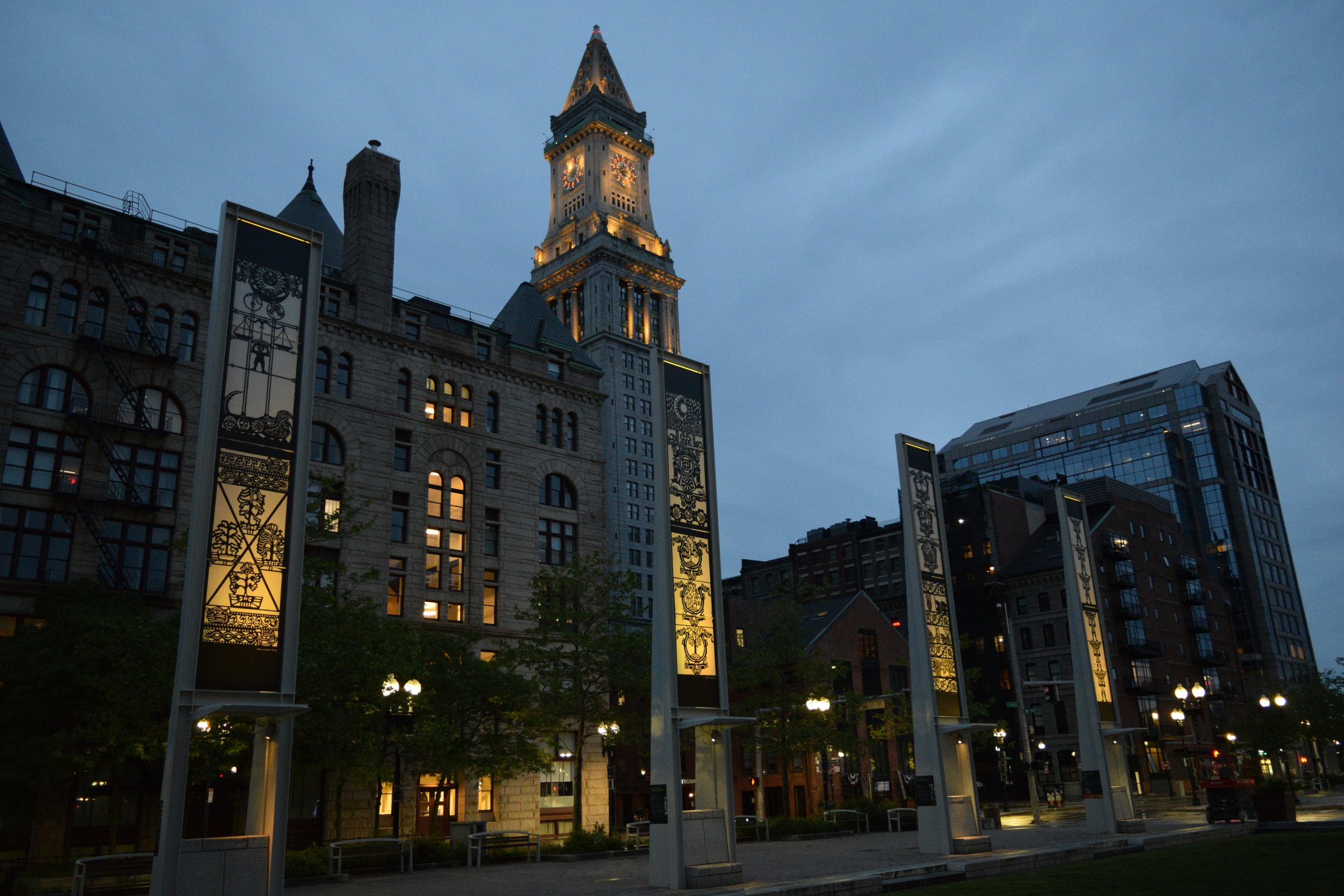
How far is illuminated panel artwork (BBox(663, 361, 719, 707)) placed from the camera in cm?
2367

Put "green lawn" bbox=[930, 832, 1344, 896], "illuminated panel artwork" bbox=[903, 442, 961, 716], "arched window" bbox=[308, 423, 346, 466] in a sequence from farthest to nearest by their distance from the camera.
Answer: "arched window" bbox=[308, 423, 346, 466] < "illuminated panel artwork" bbox=[903, 442, 961, 716] < "green lawn" bbox=[930, 832, 1344, 896]

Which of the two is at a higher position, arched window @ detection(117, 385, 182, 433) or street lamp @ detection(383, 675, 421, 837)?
arched window @ detection(117, 385, 182, 433)

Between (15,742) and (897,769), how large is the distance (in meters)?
56.9

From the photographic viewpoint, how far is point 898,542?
106250 mm

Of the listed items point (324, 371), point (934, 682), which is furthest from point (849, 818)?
point (324, 371)

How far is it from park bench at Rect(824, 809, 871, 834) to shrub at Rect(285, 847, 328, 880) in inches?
919

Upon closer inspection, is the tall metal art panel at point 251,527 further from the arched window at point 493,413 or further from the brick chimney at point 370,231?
the arched window at point 493,413

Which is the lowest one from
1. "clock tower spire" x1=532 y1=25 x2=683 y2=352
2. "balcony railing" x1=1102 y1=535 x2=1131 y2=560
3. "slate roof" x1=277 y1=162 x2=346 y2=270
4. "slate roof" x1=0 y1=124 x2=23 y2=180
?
"balcony railing" x1=1102 y1=535 x2=1131 y2=560

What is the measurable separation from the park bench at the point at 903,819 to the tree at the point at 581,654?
12.7 metres

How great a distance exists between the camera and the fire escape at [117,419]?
3925cm

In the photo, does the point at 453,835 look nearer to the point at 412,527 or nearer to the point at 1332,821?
the point at 412,527

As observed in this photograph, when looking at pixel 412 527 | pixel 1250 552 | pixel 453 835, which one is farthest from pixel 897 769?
pixel 1250 552

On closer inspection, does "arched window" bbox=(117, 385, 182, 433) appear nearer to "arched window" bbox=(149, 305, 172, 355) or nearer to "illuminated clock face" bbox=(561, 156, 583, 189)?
"arched window" bbox=(149, 305, 172, 355)

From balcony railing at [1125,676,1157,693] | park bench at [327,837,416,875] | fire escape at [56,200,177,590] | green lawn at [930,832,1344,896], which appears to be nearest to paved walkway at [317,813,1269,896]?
park bench at [327,837,416,875]
